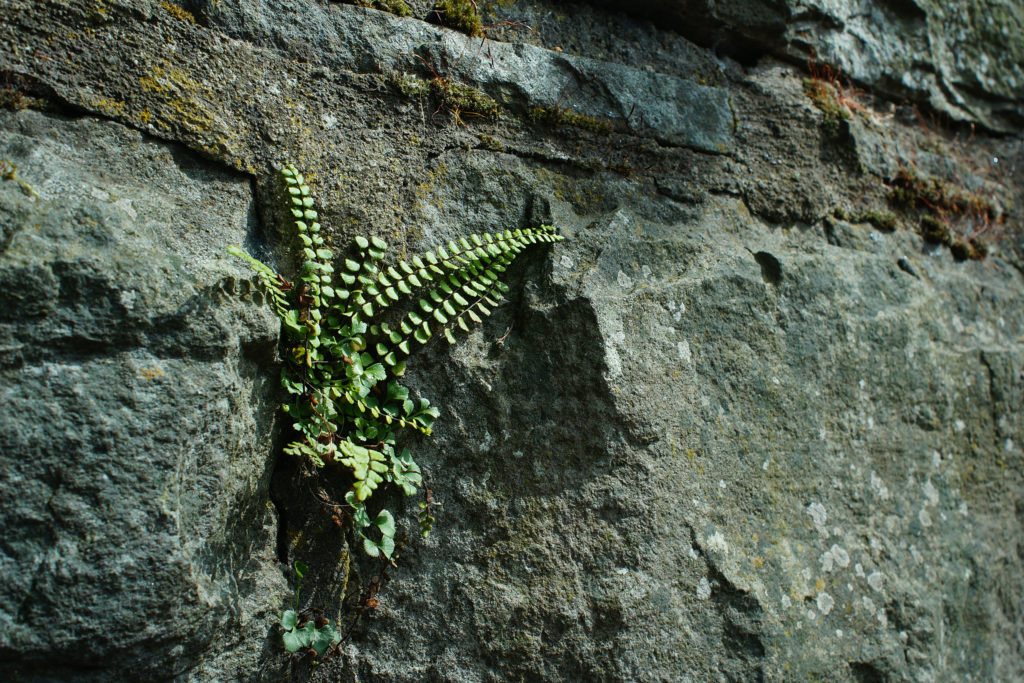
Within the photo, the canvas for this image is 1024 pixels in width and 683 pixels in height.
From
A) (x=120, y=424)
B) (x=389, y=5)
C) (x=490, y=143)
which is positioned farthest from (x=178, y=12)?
(x=120, y=424)

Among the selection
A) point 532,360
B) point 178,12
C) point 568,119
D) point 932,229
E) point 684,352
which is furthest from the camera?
point 932,229

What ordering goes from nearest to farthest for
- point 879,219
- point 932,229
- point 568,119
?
point 568,119 < point 879,219 < point 932,229

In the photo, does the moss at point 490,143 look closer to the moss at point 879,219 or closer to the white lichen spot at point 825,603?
the moss at point 879,219

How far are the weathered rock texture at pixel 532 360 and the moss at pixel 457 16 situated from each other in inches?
0.9

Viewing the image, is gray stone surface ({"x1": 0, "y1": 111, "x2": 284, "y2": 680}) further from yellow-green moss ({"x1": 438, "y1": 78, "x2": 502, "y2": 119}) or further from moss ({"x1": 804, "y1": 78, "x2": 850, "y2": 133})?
moss ({"x1": 804, "y1": 78, "x2": 850, "y2": 133})

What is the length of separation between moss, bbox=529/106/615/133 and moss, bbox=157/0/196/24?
3.41 feet

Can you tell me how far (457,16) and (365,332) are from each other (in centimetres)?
110

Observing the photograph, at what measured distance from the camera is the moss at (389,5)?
7.63 feet

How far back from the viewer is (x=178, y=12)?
207 cm

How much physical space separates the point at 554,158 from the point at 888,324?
4.39ft

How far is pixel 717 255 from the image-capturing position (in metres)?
2.53

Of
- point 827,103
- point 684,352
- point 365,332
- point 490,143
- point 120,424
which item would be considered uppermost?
point 827,103

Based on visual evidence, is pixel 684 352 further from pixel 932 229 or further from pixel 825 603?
pixel 932 229

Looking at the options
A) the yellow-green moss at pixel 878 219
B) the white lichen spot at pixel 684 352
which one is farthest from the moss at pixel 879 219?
the white lichen spot at pixel 684 352
